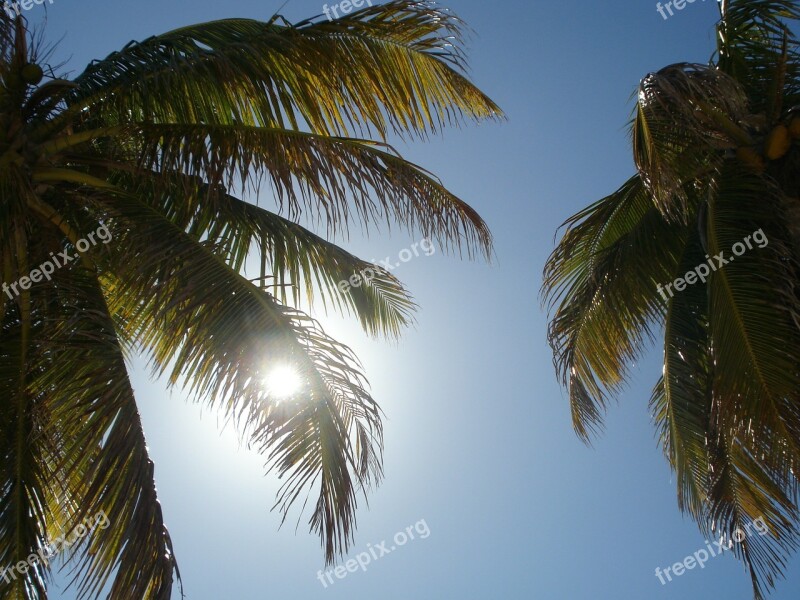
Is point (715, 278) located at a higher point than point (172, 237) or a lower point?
lower

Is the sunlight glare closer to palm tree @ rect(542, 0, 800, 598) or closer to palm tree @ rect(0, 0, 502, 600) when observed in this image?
palm tree @ rect(0, 0, 502, 600)

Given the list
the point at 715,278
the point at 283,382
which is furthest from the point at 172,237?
the point at 715,278

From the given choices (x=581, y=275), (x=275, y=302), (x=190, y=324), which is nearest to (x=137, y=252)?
(x=190, y=324)

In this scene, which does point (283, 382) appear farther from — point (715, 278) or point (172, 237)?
point (715, 278)

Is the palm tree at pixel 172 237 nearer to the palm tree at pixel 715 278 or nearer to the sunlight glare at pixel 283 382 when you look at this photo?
the sunlight glare at pixel 283 382

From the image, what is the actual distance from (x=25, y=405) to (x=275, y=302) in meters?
2.16

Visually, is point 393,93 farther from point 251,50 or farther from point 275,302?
point 275,302

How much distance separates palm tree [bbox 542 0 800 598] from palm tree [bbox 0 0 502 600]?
79.5 inches

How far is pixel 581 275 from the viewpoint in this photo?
9414 millimetres

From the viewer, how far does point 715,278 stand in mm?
6988

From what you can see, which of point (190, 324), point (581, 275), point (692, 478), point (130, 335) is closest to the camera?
point (190, 324)

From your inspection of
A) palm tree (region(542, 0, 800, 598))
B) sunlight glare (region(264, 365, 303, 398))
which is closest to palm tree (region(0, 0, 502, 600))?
sunlight glare (region(264, 365, 303, 398))

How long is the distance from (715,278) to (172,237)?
4.72 m

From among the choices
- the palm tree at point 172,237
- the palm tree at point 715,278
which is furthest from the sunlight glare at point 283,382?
the palm tree at point 715,278
